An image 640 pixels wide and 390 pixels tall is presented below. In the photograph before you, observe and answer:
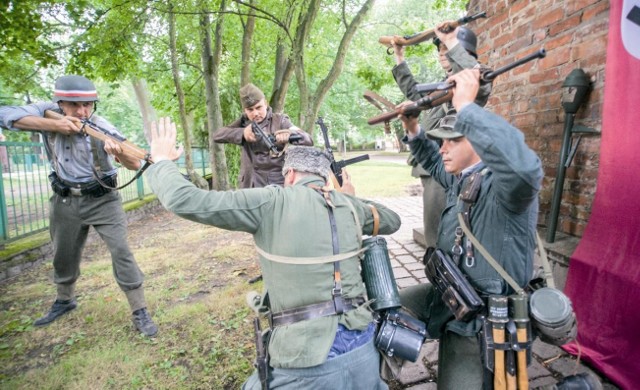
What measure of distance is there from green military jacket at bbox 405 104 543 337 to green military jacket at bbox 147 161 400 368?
0.57 metres

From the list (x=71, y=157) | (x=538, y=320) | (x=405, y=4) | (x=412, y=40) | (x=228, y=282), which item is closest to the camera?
(x=538, y=320)

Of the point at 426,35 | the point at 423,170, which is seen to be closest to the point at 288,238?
the point at 426,35

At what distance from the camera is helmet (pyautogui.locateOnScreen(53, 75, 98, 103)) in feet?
10.2

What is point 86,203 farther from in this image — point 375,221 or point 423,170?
point 423,170

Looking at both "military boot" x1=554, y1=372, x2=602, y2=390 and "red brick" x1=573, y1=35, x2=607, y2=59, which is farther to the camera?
"red brick" x1=573, y1=35, x2=607, y2=59

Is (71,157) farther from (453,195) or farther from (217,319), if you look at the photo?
(453,195)

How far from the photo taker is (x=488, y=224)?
1736 mm

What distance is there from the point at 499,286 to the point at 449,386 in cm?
57

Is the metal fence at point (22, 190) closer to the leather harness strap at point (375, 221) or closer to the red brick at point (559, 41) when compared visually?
the leather harness strap at point (375, 221)

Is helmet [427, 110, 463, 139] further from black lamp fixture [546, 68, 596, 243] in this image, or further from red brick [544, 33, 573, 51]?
red brick [544, 33, 573, 51]

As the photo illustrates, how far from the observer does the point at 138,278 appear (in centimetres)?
342

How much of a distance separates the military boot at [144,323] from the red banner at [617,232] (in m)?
3.31

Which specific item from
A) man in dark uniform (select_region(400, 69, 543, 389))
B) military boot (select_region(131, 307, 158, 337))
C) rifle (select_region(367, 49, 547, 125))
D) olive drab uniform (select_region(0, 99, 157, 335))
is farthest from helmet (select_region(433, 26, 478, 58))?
military boot (select_region(131, 307, 158, 337))

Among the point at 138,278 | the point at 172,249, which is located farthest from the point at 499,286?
the point at 172,249
